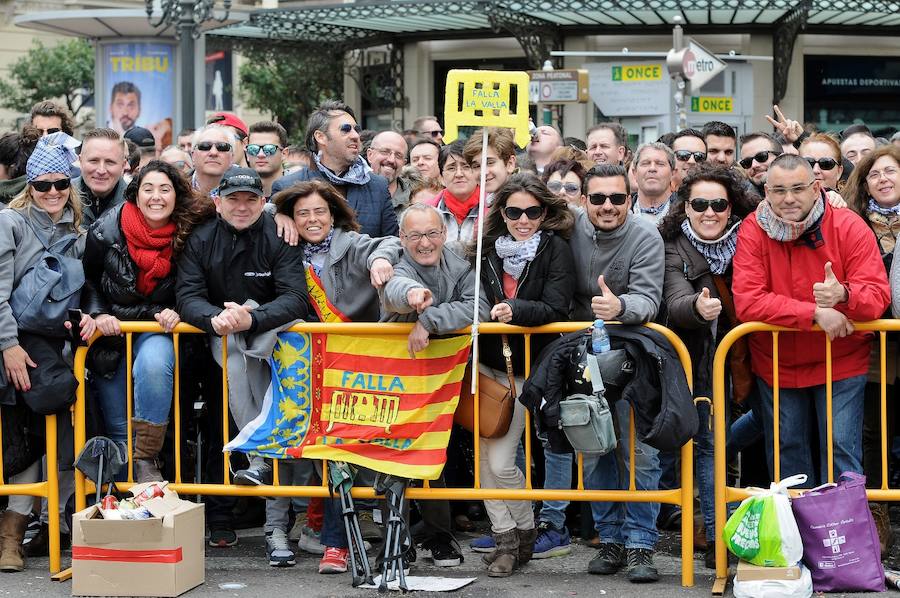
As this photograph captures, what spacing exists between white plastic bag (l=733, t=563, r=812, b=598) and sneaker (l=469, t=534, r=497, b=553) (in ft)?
5.11

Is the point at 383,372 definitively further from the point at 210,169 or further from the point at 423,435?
the point at 210,169

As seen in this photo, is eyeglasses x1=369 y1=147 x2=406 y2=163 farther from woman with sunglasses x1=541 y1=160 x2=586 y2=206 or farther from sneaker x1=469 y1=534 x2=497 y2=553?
sneaker x1=469 y1=534 x2=497 y2=553

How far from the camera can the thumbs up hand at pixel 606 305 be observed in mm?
6211

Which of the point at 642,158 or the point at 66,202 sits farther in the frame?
the point at 642,158

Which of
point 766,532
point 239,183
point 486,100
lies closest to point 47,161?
point 239,183

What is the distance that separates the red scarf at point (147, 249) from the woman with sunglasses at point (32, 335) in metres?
0.33

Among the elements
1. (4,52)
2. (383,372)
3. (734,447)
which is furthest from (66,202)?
(4,52)

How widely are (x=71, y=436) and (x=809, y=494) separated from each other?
3.78 metres

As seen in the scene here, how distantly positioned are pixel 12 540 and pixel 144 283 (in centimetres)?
149

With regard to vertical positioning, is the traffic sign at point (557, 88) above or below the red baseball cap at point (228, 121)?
above

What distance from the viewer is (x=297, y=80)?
92.9ft

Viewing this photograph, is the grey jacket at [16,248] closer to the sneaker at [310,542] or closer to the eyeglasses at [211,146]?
the eyeglasses at [211,146]

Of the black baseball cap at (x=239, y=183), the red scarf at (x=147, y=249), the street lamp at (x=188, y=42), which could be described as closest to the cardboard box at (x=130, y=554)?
the red scarf at (x=147, y=249)

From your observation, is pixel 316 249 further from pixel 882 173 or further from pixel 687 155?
pixel 882 173
